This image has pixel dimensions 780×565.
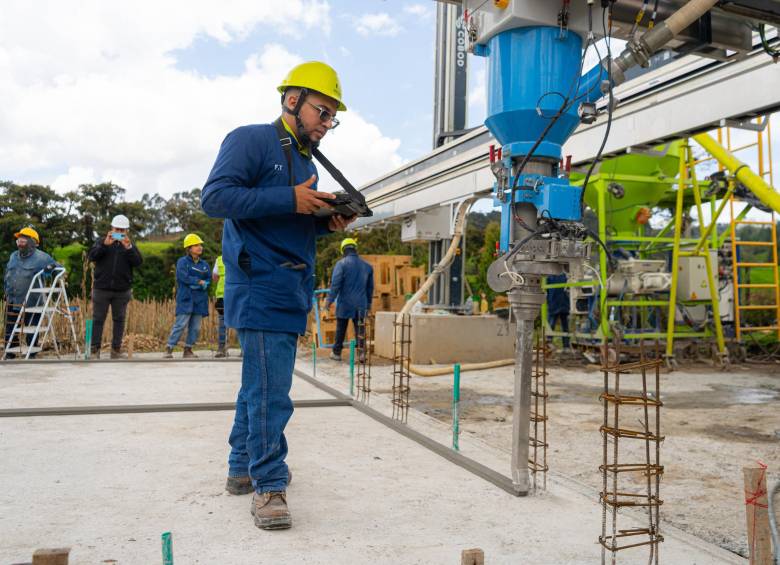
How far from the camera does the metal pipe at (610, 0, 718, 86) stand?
2893 millimetres

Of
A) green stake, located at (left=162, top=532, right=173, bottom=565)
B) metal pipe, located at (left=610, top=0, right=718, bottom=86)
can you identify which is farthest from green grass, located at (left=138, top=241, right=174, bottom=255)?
green stake, located at (left=162, top=532, right=173, bottom=565)

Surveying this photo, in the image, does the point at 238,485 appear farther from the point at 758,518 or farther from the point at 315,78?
the point at 758,518

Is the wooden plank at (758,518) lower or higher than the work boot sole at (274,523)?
higher

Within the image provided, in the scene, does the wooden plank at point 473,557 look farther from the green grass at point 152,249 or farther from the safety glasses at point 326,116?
the green grass at point 152,249

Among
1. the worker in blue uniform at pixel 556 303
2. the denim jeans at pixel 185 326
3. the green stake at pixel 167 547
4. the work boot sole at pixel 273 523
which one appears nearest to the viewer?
the green stake at pixel 167 547

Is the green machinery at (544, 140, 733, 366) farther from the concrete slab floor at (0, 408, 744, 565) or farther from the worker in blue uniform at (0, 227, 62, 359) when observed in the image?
the worker in blue uniform at (0, 227, 62, 359)

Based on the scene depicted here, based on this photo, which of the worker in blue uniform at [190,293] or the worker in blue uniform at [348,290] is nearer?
the worker in blue uniform at [190,293]

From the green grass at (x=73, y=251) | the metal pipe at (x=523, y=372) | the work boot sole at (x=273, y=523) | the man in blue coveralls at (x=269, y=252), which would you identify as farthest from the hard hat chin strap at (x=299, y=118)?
the green grass at (x=73, y=251)

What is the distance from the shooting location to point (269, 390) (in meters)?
2.53

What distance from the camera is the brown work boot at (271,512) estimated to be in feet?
7.58

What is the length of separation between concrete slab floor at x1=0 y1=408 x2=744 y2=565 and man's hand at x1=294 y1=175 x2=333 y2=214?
1197 millimetres

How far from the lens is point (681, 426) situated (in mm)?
4805

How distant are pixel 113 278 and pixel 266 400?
6294 mm

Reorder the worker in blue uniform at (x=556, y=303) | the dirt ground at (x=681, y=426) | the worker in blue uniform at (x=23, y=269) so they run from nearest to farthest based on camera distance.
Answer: the dirt ground at (x=681, y=426), the worker in blue uniform at (x=23, y=269), the worker in blue uniform at (x=556, y=303)
